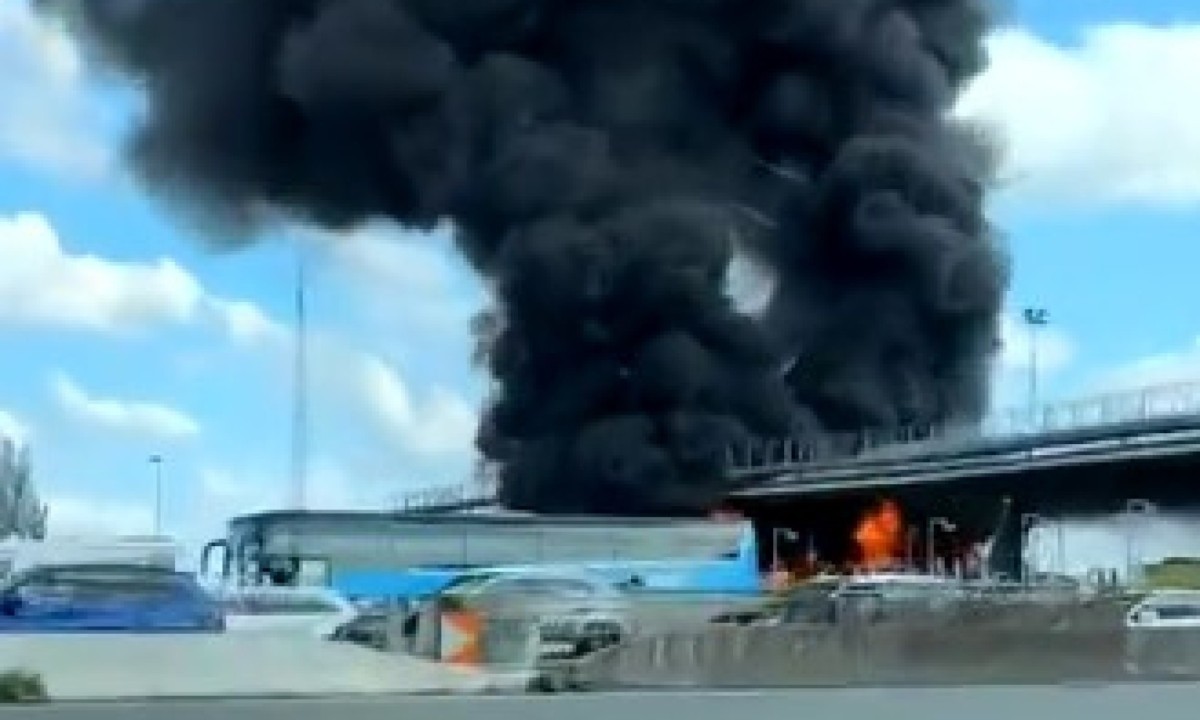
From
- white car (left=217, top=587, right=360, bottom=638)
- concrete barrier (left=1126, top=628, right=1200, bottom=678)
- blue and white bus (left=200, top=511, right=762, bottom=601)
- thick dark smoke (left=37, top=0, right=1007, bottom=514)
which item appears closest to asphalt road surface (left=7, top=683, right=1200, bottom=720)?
concrete barrier (left=1126, top=628, right=1200, bottom=678)

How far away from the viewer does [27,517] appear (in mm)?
104438

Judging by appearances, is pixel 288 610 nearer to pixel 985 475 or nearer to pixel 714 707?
pixel 714 707

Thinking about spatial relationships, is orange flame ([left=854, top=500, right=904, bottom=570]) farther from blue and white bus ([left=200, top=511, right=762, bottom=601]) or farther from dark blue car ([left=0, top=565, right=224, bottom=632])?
dark blue car ([left=0, top=565, right=224, bottom=632])

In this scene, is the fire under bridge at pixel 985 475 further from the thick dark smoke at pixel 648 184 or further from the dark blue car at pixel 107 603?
the dark blue car at pixel 107 603

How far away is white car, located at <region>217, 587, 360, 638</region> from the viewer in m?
29.7

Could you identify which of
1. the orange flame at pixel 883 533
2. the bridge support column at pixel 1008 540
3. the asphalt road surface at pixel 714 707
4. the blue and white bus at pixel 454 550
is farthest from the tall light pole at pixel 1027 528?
the asphalt road surface at pixel 714 707

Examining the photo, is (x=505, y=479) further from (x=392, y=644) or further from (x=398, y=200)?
(x=392, y=644)

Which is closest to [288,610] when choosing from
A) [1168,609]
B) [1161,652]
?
[1161,652]

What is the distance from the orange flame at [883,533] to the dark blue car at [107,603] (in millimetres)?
45774

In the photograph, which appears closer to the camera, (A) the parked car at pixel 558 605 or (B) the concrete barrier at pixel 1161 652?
(B) the concrete barrier at pixel 1161 652

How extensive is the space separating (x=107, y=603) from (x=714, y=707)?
11774 millimetres

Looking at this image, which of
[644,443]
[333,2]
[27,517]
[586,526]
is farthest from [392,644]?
[27,517]

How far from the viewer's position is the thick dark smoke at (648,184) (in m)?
64.4

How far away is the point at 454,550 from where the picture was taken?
4831cm
